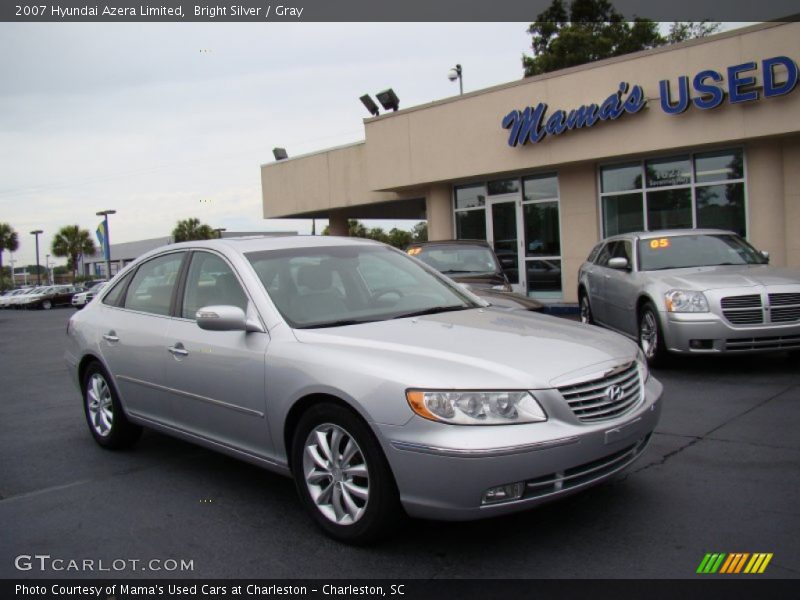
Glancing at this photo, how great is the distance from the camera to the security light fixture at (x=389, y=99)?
19.5 metres

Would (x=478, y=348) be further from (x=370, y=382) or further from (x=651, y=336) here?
(x=651, y=336)

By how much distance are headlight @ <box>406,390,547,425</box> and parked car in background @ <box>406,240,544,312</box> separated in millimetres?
6623

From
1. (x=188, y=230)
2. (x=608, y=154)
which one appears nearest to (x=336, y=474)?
(x=608, y=154)

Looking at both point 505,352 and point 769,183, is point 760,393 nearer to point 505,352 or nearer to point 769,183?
point 505,352

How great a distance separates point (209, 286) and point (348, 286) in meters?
0.91

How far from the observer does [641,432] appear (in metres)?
3.69

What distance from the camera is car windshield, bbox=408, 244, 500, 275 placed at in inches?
429

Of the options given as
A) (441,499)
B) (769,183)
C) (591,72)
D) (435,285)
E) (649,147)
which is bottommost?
(441,499)

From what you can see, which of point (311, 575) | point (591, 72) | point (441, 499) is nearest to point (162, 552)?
point (311, 575)

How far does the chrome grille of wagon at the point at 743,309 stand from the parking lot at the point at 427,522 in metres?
1.42

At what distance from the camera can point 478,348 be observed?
3.56 metres

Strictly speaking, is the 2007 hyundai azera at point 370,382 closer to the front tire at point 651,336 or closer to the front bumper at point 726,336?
the front bumper at point 726,336

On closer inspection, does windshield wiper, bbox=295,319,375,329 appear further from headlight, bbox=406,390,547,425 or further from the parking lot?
the parking lot

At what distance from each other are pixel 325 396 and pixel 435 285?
1600 millimetres
